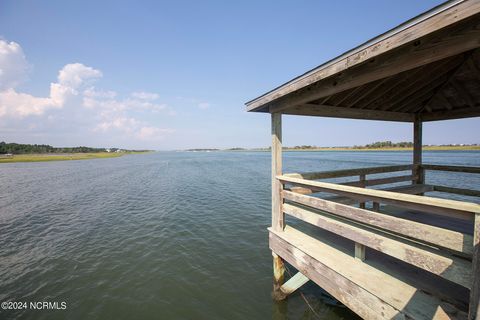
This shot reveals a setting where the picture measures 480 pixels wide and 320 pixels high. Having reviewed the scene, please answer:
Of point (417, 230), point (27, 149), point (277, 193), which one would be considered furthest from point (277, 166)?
point (27, 149)

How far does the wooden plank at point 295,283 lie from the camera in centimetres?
418

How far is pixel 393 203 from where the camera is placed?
7.84 ft

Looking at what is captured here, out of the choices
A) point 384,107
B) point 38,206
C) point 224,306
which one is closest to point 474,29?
point 384,107

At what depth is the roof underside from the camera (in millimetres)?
1888

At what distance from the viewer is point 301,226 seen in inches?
317

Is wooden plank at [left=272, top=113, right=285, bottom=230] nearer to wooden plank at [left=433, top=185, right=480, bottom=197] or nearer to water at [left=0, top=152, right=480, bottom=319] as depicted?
water at [left=0, top=152, right=480, bottom=319]

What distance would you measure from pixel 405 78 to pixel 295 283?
4.76 metres

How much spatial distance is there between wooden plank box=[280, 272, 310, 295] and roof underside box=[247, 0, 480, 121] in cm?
342

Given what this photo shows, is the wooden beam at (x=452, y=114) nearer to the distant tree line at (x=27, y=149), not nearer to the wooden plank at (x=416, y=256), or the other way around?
the wooden plank at (x=416, y=256)

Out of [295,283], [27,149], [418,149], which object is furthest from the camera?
[27,149]

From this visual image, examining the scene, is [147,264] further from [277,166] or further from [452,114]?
[452,114]

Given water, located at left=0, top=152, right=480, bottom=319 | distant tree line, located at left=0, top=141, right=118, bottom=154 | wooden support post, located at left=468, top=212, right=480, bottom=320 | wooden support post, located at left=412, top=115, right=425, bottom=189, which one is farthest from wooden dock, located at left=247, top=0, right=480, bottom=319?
distant tree line, located at left=0, top=141, right=118, bottom=154

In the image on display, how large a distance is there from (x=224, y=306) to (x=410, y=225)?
159 inches

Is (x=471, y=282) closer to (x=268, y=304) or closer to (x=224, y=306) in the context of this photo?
(x=268, y=304)
